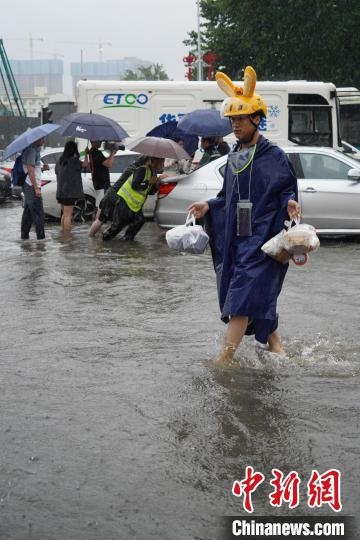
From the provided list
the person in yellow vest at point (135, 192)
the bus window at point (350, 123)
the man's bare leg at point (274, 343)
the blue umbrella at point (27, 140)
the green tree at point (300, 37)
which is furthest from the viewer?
the green tree at point (300, 37)

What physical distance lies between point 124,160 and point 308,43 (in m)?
19.7

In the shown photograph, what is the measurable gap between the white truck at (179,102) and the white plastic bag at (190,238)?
1452cm

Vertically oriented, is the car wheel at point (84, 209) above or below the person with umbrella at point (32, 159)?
below

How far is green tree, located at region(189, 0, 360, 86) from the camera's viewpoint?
35.3 meters

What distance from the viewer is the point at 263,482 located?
4.39 m

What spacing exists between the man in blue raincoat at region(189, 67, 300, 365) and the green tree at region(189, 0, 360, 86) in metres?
30.2

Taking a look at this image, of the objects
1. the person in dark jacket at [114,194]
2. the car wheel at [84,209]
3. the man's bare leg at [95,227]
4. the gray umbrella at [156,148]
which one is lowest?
the car wheel at [84,209]

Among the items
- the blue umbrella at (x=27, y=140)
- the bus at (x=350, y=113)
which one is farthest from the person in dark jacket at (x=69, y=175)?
the bus at (x=350, y=113)

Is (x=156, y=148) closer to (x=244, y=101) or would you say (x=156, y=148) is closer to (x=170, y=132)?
(x=170, y=132)

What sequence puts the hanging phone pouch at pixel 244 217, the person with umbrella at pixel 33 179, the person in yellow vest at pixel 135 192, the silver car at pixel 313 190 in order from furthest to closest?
the silver car at pixel 313 190, the person in yellow vest at pixel 135 192, the person with umbrella at pixel 33 179, the hanging phone pouch at pixel 244 217
